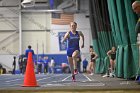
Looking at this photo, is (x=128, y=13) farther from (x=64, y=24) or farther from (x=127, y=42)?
(x=64, y=24)

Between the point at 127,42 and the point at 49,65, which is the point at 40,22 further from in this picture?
the point at 127,42

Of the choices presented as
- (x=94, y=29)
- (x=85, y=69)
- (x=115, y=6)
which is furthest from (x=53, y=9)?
(x=115, y=6)

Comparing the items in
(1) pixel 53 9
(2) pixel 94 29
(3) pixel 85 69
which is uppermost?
(1) pixel 53 9

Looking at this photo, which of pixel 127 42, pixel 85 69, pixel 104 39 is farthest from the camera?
pixel 85 69

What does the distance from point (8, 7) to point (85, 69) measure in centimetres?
941

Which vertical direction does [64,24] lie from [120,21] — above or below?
above

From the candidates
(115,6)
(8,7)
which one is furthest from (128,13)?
(8,7)

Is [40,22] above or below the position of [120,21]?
above

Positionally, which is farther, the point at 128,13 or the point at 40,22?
the point at 40,22

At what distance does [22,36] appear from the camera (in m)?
32.9

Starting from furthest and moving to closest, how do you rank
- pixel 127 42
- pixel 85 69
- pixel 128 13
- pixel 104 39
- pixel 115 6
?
1. pixel 85 69
2. pixel 104 39
3. pixel 115 6
4. pixel 127 42
5. pixel 128 13

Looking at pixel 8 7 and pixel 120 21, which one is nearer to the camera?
pixel 120 21

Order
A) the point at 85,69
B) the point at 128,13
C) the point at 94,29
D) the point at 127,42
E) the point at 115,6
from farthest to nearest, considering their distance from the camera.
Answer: the point at 85,69, the point at 94,29, the point at 115,6, the point at 127,42, the point at 128,13

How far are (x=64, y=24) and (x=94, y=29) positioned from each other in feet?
26.9
